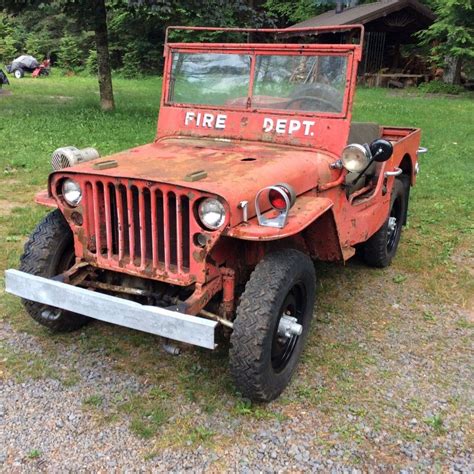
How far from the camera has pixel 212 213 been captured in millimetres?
3100

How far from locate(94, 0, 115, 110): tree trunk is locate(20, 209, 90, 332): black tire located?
433 inches

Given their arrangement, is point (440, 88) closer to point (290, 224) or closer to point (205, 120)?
point (205, 120)

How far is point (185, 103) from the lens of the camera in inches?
183

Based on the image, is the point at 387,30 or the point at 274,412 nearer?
the point at 274,412

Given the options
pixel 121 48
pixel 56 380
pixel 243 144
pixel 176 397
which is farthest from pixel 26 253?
pixel 121 48

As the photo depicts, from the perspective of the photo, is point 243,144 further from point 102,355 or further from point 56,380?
point 56,380

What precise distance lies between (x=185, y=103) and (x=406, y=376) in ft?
8.83

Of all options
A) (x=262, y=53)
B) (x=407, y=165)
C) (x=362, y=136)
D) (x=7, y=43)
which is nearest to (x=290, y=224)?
(x=262, y=53)

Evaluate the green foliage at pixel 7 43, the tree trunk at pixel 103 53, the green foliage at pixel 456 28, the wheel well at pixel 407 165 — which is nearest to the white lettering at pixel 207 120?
the wheel well at pixel 407 165

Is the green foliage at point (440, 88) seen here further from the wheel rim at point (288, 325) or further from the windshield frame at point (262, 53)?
the wheel rim at point (288, 325)

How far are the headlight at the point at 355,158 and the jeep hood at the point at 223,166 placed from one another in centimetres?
21

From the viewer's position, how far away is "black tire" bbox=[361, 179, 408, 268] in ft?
17.1

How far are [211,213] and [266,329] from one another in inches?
27.4

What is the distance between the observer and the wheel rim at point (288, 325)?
132 inches
